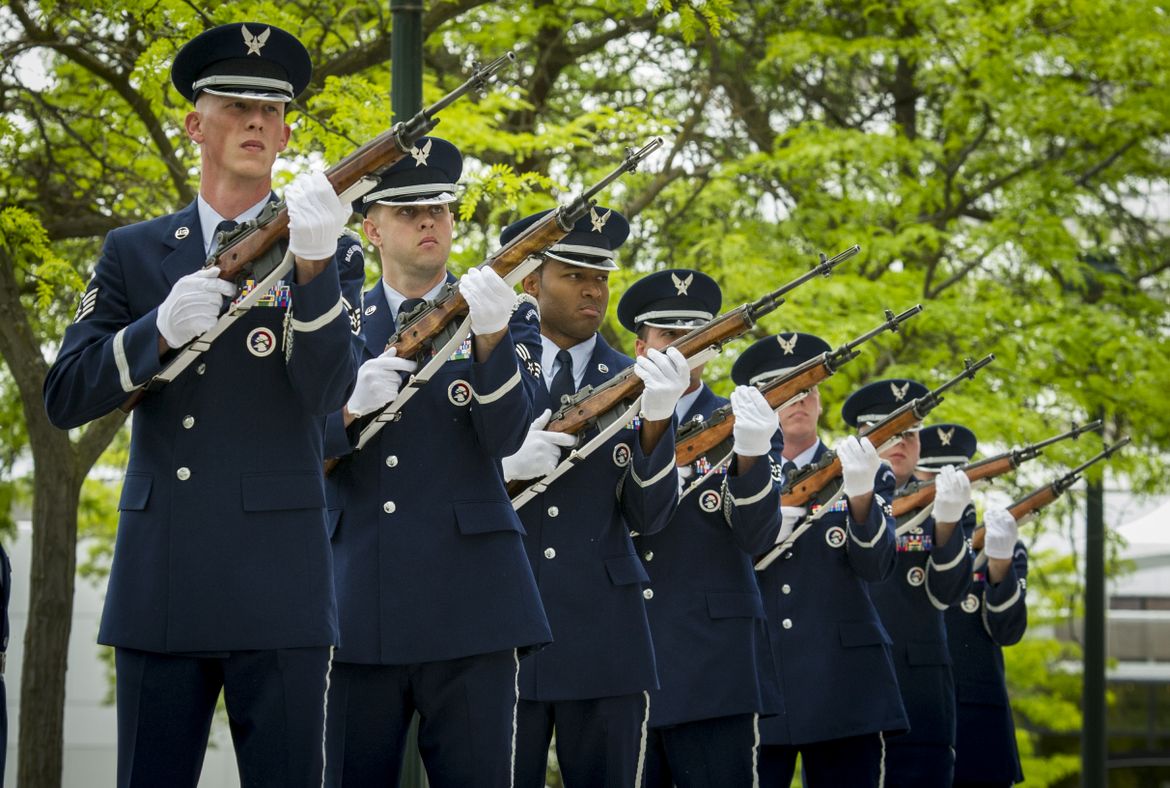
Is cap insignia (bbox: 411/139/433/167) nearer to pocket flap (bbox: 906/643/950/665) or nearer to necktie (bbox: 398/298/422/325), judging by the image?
necktie (bbox: 398/298/422/325)

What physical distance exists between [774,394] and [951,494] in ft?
6.36

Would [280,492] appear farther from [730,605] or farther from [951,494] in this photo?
[951,494]

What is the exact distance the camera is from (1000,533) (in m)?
9.45

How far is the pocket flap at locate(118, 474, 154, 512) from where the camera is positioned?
4.18m

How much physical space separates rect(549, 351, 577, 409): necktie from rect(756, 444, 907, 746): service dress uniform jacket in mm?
1958

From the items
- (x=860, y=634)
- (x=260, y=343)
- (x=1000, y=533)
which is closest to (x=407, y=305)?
(x=260, y=343)

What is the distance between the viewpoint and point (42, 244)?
7879mm

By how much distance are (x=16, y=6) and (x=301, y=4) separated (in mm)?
1609

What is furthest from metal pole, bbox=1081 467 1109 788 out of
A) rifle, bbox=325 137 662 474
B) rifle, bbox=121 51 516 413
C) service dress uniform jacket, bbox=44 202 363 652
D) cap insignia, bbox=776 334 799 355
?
service dress uniform jacket, bbox=44 202 363 652

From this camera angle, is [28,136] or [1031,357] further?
[1031,357]

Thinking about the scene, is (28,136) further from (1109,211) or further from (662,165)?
(1109,211)

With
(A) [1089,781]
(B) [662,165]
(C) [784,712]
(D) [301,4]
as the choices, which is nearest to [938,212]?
(B) [662,165]

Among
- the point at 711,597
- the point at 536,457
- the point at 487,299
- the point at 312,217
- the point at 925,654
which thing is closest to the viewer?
the point at 312,217

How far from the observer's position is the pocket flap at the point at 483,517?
16.0ft
